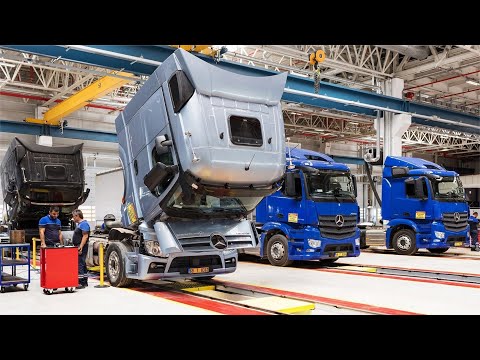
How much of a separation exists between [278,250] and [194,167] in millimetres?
5300

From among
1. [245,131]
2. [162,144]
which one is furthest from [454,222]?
[162,144]

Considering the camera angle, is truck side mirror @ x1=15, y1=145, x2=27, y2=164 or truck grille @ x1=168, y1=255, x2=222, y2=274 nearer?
truck grille @ x1=168, y1=255, x2=222, y2=274

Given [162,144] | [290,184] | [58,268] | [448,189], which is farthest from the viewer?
[448,189]

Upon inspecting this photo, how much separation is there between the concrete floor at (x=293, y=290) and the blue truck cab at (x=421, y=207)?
2.90m

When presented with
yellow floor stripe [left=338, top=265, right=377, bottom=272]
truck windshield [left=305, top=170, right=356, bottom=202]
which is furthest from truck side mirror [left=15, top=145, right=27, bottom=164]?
yellow floor stripe [left=338, top=265, right=377, bottom=272]

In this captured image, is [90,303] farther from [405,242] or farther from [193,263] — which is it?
[405,242]

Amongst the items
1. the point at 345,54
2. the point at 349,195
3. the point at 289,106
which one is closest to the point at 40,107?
the point at 289,106

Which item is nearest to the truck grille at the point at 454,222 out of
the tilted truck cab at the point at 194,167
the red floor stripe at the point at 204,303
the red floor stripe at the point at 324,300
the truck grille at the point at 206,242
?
the red floor stripe at the point at 324,300

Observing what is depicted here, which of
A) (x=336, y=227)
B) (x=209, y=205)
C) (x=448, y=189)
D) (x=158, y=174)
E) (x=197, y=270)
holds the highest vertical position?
(x=448, y=189)

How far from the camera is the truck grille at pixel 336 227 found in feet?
35.4

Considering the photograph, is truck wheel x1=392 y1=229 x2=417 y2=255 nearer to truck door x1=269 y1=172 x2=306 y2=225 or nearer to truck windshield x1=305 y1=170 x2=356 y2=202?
truck windshield x1=305 y1=170 x2=356 y2=202

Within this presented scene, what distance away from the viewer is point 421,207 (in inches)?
544

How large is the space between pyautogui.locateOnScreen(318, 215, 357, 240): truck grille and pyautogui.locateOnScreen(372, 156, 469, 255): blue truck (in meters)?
3.44

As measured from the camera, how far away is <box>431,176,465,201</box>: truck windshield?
546 inches
